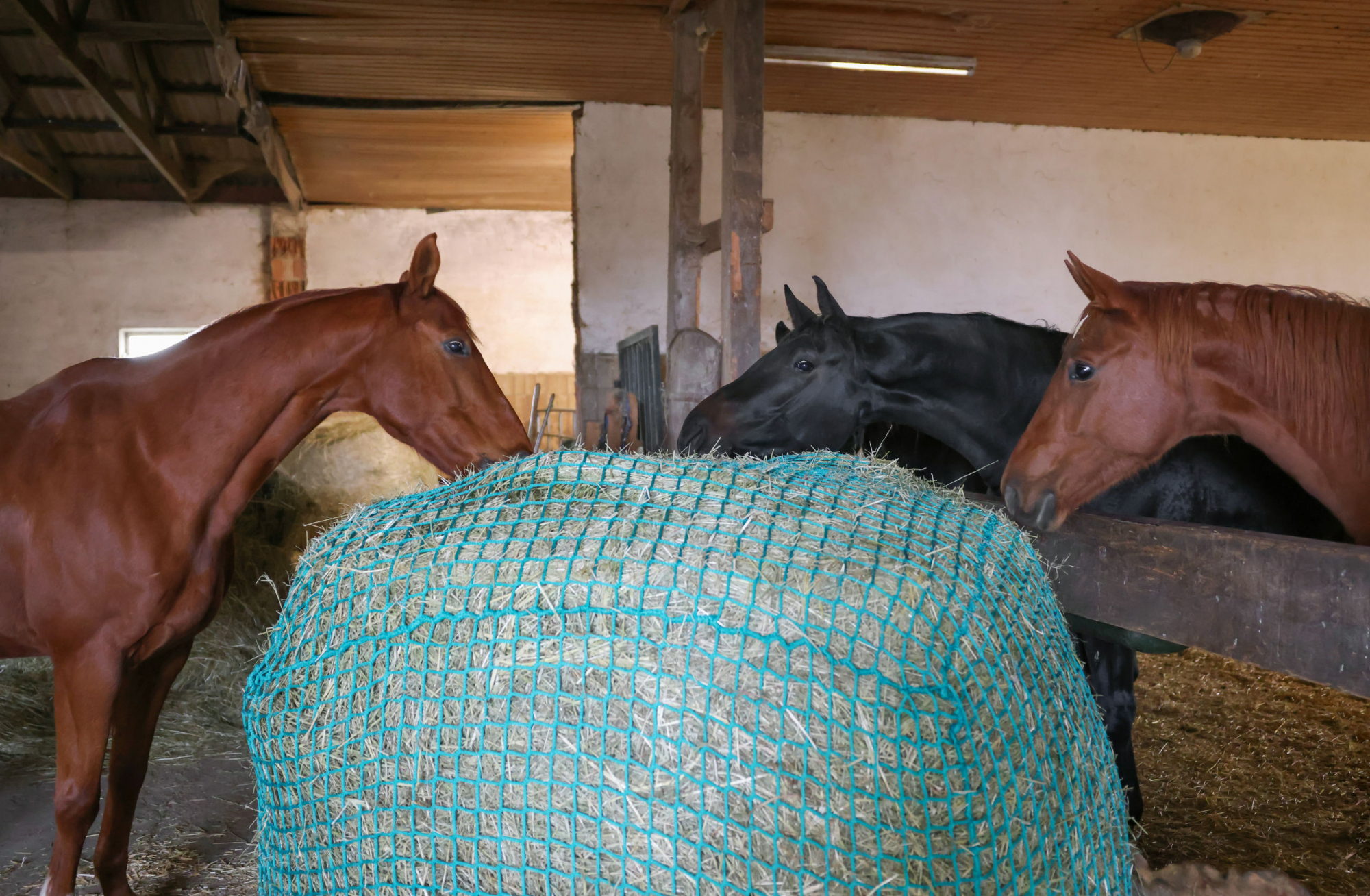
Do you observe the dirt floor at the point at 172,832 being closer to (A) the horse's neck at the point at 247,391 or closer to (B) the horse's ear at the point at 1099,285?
(A) the horse's neck at the point at 247,391

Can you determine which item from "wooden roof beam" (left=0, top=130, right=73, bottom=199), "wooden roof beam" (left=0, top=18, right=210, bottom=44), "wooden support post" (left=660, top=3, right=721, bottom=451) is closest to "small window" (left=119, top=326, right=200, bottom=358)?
"wooden roof beam" (left=0, top=130, right=73, bottom=199)

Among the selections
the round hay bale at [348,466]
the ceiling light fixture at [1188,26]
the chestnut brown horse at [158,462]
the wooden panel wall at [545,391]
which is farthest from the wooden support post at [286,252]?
the chestnut brown horse at [158,462]

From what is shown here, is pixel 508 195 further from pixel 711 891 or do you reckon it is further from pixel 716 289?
pixel 711 891

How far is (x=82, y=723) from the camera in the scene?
7.11 ft

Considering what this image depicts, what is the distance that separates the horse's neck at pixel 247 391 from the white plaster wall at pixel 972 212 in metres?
4.92

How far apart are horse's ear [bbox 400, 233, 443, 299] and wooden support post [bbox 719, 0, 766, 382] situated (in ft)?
6.66

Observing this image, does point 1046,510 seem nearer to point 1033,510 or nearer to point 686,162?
point 1033,510

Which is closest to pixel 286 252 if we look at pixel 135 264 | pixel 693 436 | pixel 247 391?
pixel 135 264

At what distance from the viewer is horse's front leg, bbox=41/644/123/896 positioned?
85.1 inches

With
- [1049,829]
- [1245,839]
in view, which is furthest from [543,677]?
[1245,839]

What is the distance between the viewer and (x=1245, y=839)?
2.78 meters

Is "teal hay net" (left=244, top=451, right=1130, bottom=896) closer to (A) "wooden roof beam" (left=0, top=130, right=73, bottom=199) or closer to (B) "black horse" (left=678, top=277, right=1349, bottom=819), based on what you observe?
(B) "black horse" (left=678, top=277, right=1349, bottom=819)

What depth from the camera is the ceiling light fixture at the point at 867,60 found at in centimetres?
611

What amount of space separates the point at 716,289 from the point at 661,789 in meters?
6.22
